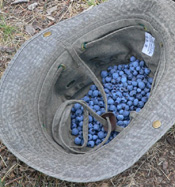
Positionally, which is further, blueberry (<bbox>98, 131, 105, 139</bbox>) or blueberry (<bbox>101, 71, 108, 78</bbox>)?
blueberry (<bbox>101, 71, 108, 78</bbox>)

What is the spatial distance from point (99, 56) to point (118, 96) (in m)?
0.20

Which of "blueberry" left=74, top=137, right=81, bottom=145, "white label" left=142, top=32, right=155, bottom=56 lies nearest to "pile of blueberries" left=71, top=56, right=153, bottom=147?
"blueberry" left=74, top=137, right=81, bottom=145

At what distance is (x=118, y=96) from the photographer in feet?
4.64

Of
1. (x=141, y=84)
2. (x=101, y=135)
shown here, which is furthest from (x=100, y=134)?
(x=141, y=84)

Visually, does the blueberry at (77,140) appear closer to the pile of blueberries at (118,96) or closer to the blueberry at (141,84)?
the pile of blueberries at (118,96)

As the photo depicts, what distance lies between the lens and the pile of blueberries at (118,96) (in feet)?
4.42

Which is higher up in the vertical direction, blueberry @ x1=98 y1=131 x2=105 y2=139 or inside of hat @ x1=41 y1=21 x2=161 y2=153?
inside of hat @ x1=41 y1=21 x2=161 y2=153

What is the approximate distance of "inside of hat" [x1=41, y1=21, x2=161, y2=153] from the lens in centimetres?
130

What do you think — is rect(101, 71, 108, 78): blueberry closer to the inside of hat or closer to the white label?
the inside of hat

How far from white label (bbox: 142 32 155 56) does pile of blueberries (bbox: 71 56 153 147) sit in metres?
0.10

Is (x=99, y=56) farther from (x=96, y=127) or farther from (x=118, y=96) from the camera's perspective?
(x=96, y=127)

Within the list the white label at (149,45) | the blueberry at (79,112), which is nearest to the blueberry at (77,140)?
the blueberry at (79,112)

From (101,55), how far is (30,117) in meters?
0.47

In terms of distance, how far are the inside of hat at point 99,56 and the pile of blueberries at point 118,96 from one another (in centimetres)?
3
